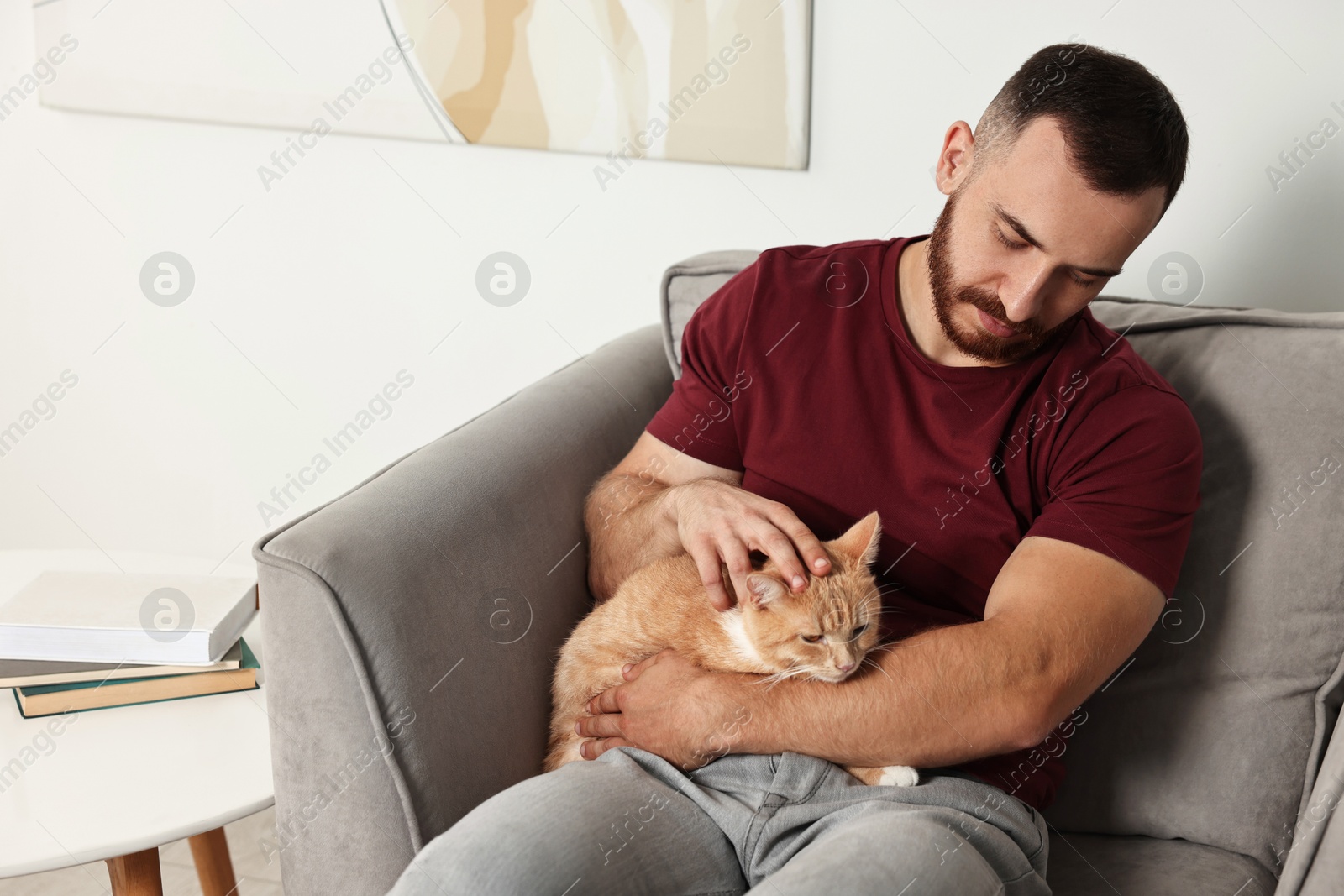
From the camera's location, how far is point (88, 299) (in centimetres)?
241

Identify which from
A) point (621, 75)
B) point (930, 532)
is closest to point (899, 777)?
point (930, 532)

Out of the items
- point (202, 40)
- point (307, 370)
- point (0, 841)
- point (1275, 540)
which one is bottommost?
point (1275, 540)

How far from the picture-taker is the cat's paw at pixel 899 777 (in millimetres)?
1087

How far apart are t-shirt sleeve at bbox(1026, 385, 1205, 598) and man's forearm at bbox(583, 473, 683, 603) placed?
1.62ft

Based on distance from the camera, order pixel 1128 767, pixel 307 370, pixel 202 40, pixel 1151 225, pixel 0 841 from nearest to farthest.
Answer: pixel 0 841, pixel 1151 225, pixel 1128 767, pixel 202 40, pixel 307 370

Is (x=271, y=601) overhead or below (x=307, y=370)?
below

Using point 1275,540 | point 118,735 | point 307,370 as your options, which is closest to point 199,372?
point 307,370

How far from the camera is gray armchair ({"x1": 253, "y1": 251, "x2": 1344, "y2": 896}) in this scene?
1.05 m

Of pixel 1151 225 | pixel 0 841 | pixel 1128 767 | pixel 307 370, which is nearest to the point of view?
pixel 0 841

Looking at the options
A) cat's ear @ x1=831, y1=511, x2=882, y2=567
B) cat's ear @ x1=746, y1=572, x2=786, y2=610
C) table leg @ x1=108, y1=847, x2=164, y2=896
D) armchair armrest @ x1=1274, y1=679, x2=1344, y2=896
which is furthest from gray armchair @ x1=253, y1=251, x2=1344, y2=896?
cat's ear @ x1=831, y1=511, x2=882, y2=567

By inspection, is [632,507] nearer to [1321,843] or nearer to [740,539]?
[740,539]

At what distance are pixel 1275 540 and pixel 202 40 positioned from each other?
7.76 ft

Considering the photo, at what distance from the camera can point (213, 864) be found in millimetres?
1546

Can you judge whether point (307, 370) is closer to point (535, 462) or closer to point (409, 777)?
point (535, 462)
